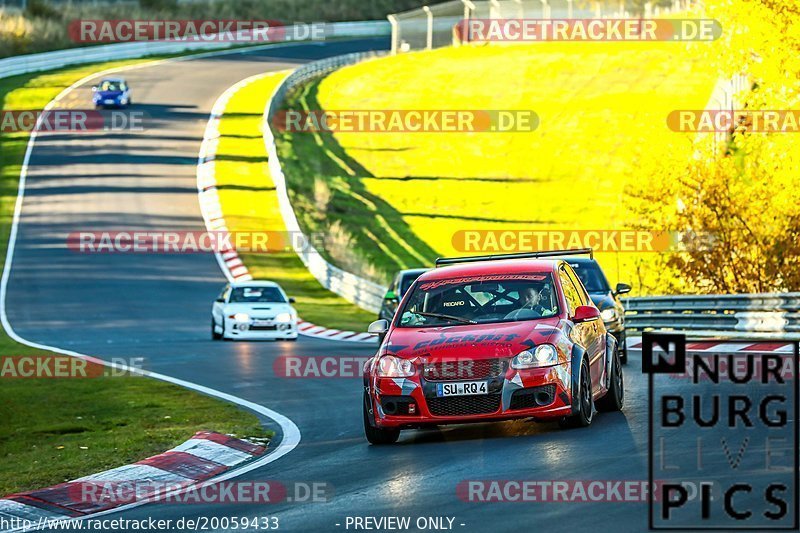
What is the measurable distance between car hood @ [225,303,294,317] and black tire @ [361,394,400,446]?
1684 cm

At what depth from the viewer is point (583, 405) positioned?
1285 cm

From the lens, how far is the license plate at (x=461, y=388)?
40.7 feet

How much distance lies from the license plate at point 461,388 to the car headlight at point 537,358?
31 centimetres

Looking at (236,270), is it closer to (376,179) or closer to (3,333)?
(3,333)

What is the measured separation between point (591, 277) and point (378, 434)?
376 inches

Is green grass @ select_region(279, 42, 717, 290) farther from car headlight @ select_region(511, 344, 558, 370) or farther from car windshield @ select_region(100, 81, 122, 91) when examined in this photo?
car headlight @ select_region(511, 344, 558, 370)

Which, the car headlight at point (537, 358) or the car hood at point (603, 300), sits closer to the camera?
the car headlight at point (537, 358)

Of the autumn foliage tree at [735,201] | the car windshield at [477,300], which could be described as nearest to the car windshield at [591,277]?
the autumn foliage tree at [735,201]

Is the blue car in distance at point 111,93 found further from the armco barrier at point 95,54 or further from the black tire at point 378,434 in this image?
the black tire at point 378,434

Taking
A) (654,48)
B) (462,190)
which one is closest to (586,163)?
(462,190)

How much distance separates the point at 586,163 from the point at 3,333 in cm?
3111

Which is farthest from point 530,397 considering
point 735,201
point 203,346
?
point 735,201

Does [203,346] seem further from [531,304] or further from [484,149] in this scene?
[484,149]

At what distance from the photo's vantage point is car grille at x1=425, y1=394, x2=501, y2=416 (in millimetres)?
12422
